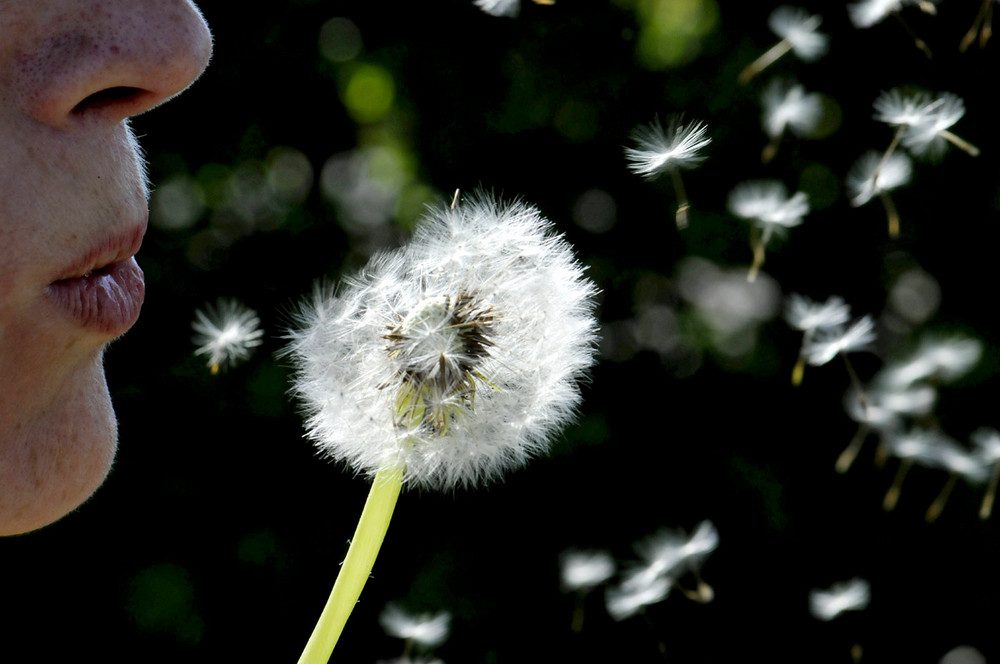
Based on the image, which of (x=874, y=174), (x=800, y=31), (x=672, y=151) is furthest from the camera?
(x=800, y=31)

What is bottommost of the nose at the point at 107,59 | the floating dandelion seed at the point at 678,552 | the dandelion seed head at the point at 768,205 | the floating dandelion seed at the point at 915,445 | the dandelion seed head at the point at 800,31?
the floating dandelion seed at the point at 678,552

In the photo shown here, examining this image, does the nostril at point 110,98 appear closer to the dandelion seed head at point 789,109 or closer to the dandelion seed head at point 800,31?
the dandelion seed head at point 800,31

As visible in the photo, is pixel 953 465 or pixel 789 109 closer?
pixel 789 109

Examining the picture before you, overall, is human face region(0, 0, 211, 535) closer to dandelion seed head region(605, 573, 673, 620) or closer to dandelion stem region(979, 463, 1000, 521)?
dandelion seed head region(605, 573, 673, 620)

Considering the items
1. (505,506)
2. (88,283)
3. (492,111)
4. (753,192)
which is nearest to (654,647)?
(505,506)

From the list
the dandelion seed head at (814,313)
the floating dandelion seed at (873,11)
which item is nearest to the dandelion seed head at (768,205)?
the dandelion seed head at (814,313)

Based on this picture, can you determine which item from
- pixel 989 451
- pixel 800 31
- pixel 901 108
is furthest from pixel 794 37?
pixel 989 451

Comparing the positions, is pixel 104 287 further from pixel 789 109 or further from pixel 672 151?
pixel 789 109
